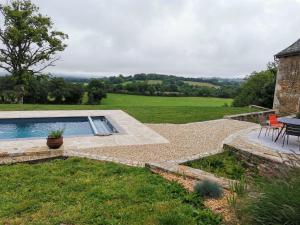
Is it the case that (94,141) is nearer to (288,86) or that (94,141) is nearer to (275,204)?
(275,204)

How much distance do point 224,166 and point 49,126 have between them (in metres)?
8.95

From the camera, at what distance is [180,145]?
347 inches

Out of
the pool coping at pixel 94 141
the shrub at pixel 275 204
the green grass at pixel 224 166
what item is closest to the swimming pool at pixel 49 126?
the pool coping at pixel 94 141

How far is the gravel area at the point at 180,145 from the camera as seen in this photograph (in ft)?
24.6

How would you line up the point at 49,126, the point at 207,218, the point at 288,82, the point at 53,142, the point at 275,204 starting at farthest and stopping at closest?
the point at 288,82, the point at 49,126, the point at 53,142, the point at 207,218, the point at 275,204

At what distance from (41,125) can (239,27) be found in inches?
792

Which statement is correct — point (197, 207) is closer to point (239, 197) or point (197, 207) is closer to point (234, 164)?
point (239, 197)

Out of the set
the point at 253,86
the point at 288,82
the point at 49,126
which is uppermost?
the point at 253,86

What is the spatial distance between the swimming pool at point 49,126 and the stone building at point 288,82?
31.8ft

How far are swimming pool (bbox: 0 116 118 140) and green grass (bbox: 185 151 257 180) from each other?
4.92 m

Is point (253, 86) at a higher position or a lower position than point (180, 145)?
higher

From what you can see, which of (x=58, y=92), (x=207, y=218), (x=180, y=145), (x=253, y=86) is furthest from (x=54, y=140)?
(x=253, y=86)

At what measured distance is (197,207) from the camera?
423 cm

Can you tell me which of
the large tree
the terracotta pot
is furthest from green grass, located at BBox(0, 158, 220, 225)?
the large tree
